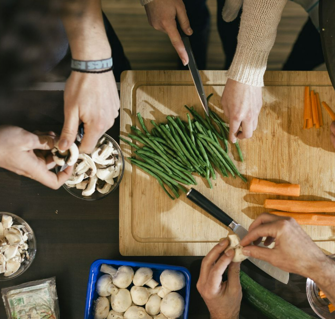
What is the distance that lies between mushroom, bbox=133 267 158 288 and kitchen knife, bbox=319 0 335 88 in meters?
Result: 1.32

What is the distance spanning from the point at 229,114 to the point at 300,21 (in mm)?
1860

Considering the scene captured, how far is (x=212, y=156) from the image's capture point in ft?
6.26

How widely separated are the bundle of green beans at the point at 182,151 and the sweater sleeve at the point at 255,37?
1.11ft

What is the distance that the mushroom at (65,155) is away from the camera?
61.2 inches

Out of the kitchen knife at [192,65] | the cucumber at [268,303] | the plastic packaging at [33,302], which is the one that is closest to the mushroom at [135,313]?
the plastic packaging at [33,302]

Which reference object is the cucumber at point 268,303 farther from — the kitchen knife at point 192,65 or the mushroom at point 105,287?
the kitchen knife at point 192,65

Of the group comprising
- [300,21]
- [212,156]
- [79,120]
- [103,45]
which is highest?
[300,21]

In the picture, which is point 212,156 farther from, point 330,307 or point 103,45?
point 330,307

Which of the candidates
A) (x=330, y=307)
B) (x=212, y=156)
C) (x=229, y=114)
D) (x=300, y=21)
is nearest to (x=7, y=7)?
(x=229, y=114)

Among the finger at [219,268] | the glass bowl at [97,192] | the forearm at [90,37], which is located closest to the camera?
the forearm at [90,37]

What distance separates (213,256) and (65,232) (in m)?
0.88

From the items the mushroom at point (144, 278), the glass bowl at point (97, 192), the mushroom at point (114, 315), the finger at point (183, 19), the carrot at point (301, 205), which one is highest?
the finger at point (183, 19)

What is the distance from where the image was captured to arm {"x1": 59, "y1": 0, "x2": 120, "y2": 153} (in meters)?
1.31

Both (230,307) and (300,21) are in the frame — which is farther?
(300,21)
